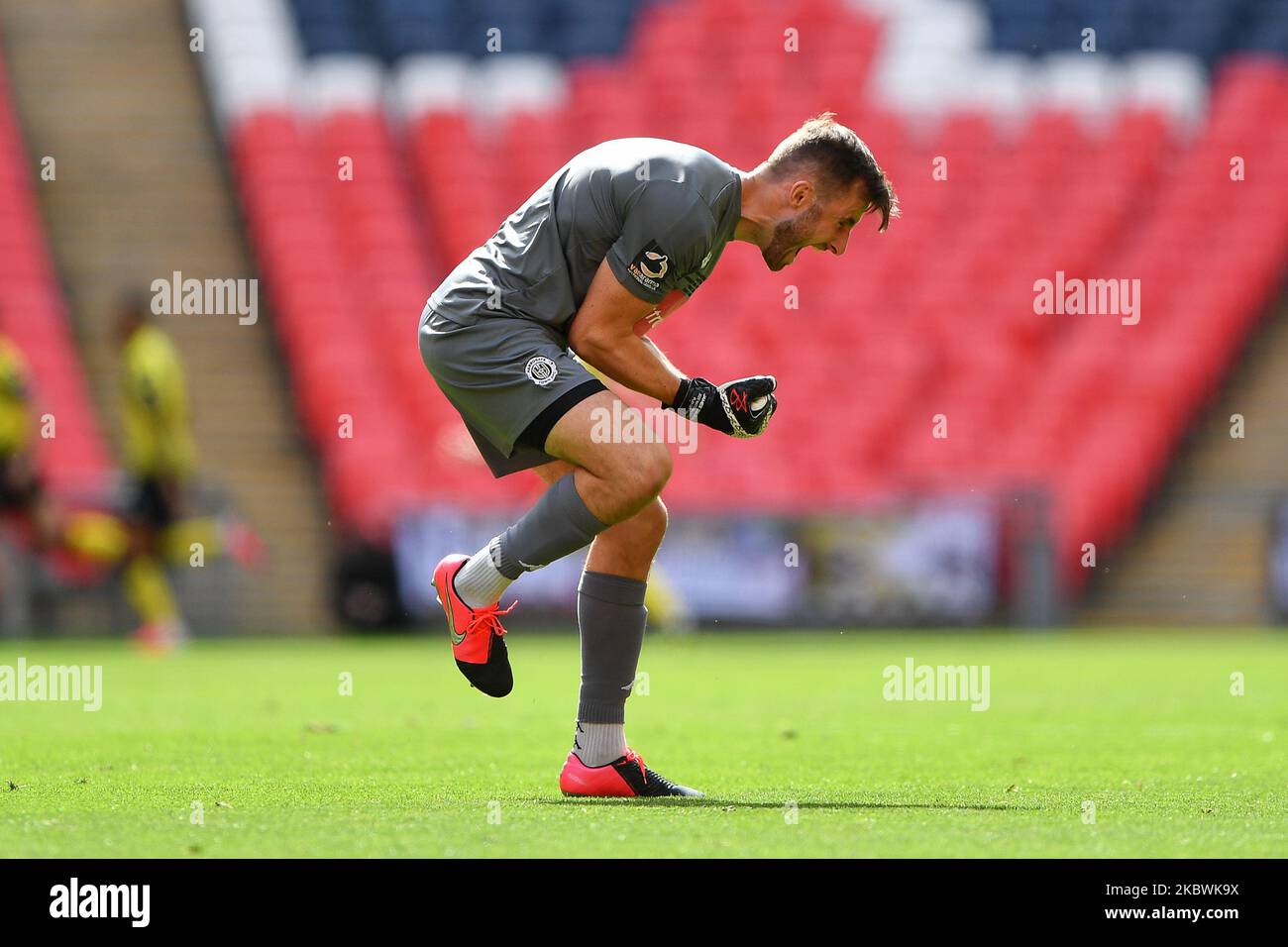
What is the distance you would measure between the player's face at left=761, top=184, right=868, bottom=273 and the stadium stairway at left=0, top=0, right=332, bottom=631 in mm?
11081

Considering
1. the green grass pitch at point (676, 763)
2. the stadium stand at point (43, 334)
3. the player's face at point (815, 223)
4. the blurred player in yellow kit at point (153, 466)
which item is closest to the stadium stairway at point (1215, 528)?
the green grass pitch at point (676, 763)

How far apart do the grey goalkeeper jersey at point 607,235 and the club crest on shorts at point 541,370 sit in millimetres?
173

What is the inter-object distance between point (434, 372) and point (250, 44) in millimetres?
14472

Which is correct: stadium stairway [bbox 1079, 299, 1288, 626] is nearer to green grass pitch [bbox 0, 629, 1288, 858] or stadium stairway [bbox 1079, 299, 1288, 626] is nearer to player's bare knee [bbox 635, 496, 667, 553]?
green grass pitch [bbox 0, 629, 1288, 858]

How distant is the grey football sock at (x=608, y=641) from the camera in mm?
5516

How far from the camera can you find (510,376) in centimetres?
536

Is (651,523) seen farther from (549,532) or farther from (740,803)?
(740,803)

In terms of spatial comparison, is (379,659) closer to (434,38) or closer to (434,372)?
(434,372)

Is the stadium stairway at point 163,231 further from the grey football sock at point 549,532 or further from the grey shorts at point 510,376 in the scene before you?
the grey football sock at point 549,532

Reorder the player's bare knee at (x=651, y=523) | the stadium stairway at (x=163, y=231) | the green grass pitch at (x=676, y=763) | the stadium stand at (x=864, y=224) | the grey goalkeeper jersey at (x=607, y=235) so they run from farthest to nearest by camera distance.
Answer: the stadium stand at (x=864, y=224)
the stadium stairway at (x=163, y=231)
the player's bare knee at (x=651, y=523)
the grey goalkeeper jersey at (x=607, y=235)
the green grass pitch at (x=676, y=763)

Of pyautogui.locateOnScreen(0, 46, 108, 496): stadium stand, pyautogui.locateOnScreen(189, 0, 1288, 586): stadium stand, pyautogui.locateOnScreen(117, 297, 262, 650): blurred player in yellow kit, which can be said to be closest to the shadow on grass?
pyautogui.locateOnScreen(117, 297, 262, 650): blurred player in yellow kit

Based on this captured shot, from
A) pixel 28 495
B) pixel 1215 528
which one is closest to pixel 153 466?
pixel 28 495

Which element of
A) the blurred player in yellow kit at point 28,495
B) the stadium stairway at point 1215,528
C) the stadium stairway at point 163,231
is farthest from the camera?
the stadium stairway at point 163,231
